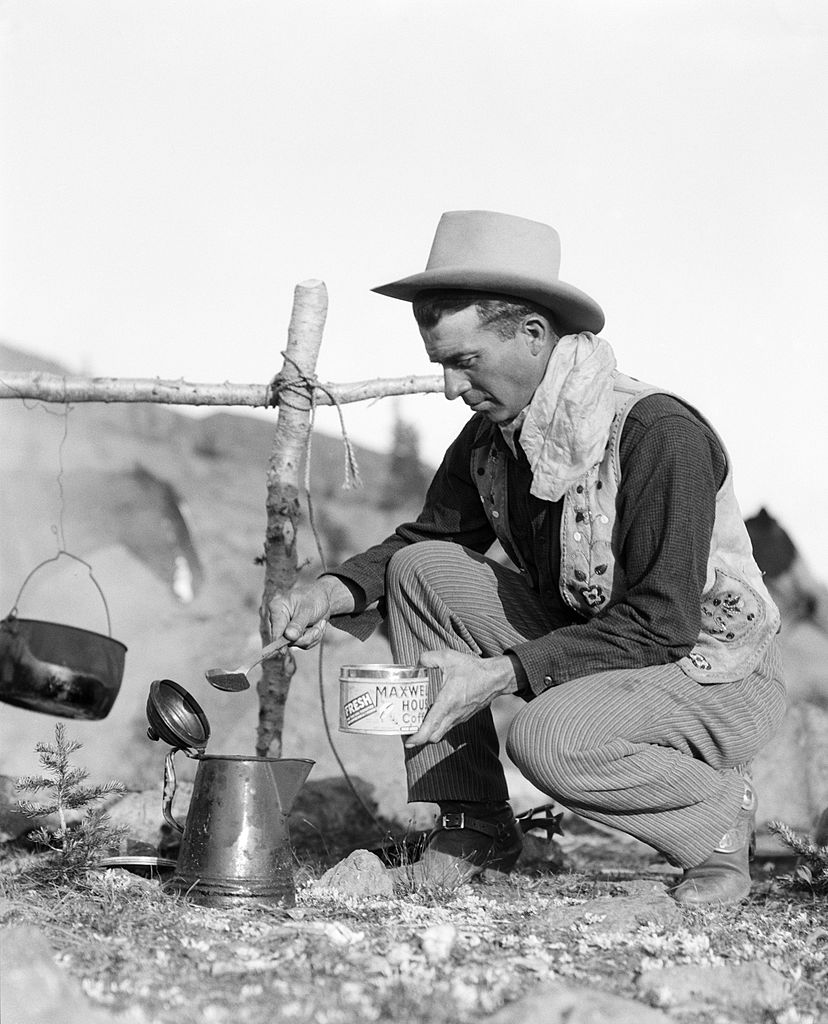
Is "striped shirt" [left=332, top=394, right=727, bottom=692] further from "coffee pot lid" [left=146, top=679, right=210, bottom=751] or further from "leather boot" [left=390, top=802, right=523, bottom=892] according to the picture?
"coffee pot lid" [left=146, top=679, right=210, bottom=751]

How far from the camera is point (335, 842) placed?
4.61m

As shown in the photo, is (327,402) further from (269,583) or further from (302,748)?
(302,748)

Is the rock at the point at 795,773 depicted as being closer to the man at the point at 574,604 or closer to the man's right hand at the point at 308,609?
the man at the point at 574,604

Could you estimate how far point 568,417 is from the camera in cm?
337

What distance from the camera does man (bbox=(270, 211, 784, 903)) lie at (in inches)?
128

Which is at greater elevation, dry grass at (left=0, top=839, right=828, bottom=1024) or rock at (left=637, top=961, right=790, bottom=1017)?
rock at (left=637, top=961, right=790, bottom=1017)

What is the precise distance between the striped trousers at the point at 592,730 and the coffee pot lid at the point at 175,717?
0.80 m

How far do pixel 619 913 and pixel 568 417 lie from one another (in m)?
1.33

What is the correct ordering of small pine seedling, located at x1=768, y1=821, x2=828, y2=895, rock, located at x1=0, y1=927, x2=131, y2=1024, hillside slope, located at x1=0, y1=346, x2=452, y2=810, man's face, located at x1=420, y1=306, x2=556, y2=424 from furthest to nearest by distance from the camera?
hillside slope, located at x1=0, y1=346, x2=452, y2=810, small pine seedling, located at x1=768, y1=821, x2=828, y2=895, man's face, located at x1=420, y1=306, x2=556, y2=424, rock, located at x1=0, y1=927, x2=131, y2=1024

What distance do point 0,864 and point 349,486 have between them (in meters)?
1.85

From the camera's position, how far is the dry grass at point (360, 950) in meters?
2.20

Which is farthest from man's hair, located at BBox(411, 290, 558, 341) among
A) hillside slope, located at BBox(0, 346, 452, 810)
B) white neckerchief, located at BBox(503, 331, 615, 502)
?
hillside slope, located at BBox(0, 346, 452, 810)

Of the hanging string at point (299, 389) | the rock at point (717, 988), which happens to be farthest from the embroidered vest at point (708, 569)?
the hanging string at point (299, 389)

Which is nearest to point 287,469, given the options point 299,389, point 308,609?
point 299,389
